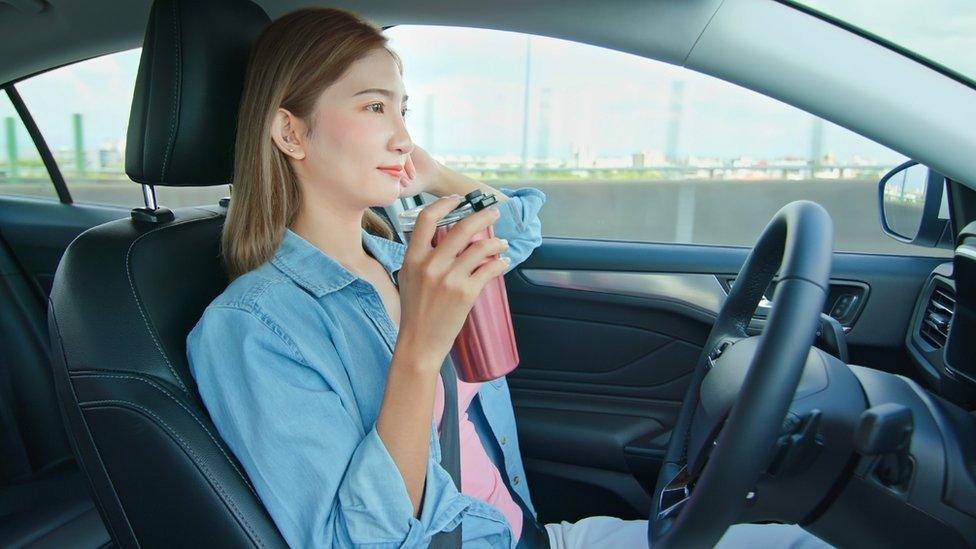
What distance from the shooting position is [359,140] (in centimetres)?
100

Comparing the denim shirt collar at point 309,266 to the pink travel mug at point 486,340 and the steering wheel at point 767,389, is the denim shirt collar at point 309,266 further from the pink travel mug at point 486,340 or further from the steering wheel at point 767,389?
the steering wheel at point 767,389

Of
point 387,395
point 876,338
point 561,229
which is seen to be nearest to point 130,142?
point 387,395

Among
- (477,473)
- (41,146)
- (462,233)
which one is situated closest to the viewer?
(462,233)

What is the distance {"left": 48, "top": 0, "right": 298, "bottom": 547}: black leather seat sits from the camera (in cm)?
87

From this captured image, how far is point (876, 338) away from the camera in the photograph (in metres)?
1.69

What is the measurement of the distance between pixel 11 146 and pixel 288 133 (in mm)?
1868

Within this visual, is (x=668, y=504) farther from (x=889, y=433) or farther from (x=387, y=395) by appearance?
(x=387, y=395)

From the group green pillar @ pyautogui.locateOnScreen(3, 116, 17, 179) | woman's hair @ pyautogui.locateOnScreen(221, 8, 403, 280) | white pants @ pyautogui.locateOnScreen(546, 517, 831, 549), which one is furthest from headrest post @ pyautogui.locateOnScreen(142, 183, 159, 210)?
green pillar @ pyautogui.locateOnScreen(3, 116, 17, 179)

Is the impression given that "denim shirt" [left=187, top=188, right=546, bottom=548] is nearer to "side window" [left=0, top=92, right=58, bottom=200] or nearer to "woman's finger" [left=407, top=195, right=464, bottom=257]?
"woman's finger" [left=407, top=195, right=464, bottom=257]

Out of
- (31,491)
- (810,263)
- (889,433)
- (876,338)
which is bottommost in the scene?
(31,491)

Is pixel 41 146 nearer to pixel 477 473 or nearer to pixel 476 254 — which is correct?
pixel 477 473

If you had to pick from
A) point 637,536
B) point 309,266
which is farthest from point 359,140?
point 637,536

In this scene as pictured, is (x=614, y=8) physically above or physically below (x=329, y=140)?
above

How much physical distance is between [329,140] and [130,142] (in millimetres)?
310
